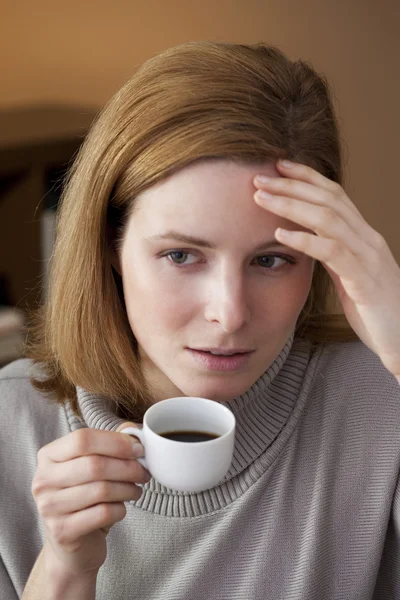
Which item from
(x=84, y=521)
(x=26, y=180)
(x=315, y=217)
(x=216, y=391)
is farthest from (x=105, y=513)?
(x=26, y=180)

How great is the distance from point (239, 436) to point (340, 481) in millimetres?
185

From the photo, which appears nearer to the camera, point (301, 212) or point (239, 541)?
point (301, 212)

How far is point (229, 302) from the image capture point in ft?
4.08

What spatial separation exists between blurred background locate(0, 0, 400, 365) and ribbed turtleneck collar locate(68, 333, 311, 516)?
1201mm

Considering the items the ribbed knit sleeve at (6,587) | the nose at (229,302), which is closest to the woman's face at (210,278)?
the nose at (229,302)

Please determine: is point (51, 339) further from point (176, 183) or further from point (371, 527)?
point (371, 527)

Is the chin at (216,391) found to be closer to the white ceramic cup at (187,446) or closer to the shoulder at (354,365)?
the white ceramic cup at (187,446)

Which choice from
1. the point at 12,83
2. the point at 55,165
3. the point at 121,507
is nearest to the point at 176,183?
the point at 121,507

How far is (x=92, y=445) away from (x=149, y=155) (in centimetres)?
42

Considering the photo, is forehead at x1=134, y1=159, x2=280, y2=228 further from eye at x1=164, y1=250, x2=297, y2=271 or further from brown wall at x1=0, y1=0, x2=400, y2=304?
brown wall at x1=0, y1=0, x2=400, y2=304

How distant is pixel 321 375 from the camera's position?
1.58 metres

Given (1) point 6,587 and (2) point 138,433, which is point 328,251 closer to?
(2) point 138,433

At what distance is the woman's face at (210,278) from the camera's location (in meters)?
1.25

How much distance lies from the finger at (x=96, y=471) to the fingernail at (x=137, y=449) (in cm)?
2
